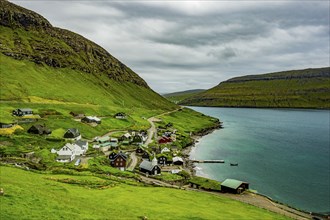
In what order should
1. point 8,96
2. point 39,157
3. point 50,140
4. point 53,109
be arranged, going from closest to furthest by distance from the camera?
point 39,157 < point 50,140 < point 53,109 < point 8,96

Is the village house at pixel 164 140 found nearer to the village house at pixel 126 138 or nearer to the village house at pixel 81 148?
the village house at pixel 126 138

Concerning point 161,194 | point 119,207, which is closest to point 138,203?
point 119,207

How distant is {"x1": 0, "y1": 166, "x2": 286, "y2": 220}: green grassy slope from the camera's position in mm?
33562

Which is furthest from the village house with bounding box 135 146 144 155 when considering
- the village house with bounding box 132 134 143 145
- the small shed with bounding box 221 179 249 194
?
the small shed with bounding box 221 179 249 194

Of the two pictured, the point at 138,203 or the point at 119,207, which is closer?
the point at 119,207

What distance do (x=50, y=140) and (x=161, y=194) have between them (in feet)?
226

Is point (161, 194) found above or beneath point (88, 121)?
beneath

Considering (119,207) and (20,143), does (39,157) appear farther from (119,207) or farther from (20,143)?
(119,207)

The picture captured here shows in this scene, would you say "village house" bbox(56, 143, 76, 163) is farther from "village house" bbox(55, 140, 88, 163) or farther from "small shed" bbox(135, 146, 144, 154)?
"small shed" bbox(135, 146, 144, 154)

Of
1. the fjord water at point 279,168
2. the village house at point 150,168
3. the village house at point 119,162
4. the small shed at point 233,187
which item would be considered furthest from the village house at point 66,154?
the small shed at point 233,187

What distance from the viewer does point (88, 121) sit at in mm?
170250

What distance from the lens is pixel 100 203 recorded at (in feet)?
156

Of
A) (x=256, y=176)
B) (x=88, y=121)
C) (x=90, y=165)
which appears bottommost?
(x=256, y=176)

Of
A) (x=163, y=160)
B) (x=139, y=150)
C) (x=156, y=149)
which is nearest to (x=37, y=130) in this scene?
(x=139, y=150)
